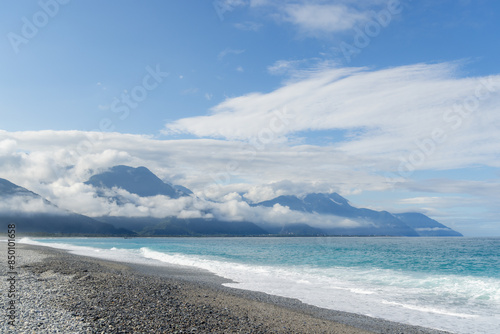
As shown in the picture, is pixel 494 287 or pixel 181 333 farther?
pixel 494 287

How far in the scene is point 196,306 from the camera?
15109 millimetres

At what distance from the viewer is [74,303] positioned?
13.7 m

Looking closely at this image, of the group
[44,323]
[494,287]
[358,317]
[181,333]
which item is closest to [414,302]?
[358,317]

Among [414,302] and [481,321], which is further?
[414,302]

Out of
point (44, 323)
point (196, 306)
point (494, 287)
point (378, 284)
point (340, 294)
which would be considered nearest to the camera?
point (44, 323)

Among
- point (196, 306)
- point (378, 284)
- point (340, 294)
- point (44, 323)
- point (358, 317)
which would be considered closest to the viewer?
point (44, 323)

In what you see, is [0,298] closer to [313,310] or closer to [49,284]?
[49,284]

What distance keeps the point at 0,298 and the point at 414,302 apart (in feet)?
70.1

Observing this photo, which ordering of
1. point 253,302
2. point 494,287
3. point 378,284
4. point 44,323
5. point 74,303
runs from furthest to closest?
point 378,284 → point 494,287 → point 253,302 → point 74,303 → point 44,323

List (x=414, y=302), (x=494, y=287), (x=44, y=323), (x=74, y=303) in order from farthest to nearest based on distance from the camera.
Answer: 1. (x=494, y=287)
2. (x=414, y=302)
3. (x=74, y=303)
4. (x=44, y=323)

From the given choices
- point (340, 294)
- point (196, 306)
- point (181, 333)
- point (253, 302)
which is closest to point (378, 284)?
point (340, 294)

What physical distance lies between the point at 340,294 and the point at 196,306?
12.3 meters

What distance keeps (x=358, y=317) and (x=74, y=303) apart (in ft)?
40.7

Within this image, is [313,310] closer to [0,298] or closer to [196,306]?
[196,306]
